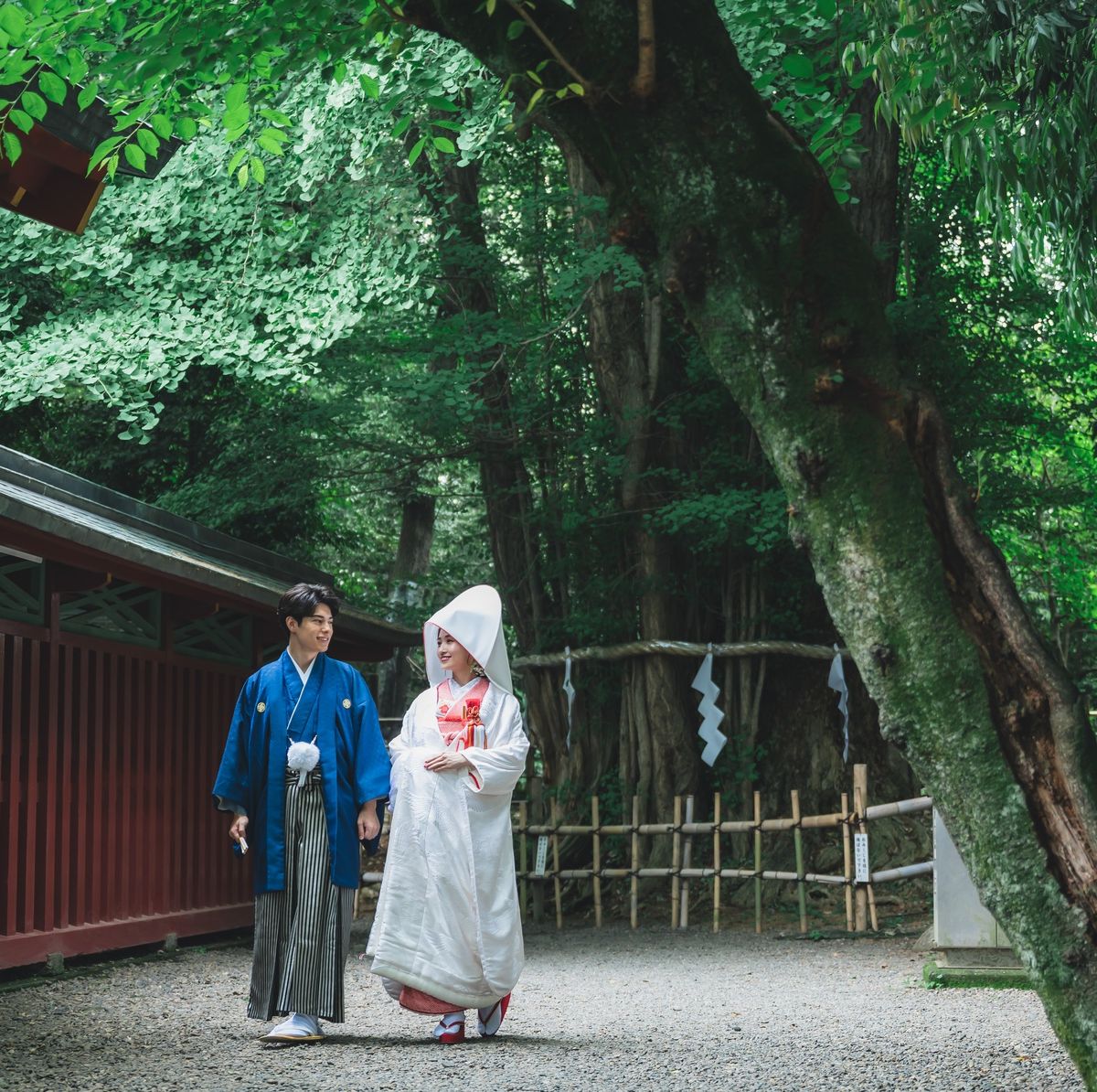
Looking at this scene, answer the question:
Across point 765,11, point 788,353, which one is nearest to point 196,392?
point 765,11

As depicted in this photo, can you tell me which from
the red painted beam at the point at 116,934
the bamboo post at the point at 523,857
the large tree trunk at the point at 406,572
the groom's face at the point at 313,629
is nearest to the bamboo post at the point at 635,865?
the bamboo post at the point at 523,857

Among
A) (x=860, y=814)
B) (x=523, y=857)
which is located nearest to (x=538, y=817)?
(x=523, y=857)

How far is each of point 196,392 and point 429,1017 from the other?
875 cm

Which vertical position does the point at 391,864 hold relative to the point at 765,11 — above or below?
below

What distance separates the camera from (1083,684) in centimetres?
1494

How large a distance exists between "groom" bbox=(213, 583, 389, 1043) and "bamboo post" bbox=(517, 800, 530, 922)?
604 cm

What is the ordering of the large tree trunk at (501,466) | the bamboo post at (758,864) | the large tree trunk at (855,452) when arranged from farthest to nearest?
the large tree trunk at (501,466)
the bamboo post at (758,864)
the large tree trunk at (855,452)

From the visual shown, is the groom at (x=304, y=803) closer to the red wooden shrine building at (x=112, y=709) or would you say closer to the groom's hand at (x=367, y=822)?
the groom's hand at (x=367, y=822)

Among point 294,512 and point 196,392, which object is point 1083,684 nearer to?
point 294,512

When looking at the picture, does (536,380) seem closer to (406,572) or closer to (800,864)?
(800,864)

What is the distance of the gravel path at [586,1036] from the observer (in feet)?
14.1

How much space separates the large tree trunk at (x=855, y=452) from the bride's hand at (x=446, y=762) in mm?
2686

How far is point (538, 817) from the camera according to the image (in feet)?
38.1

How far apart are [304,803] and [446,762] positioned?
574mm
